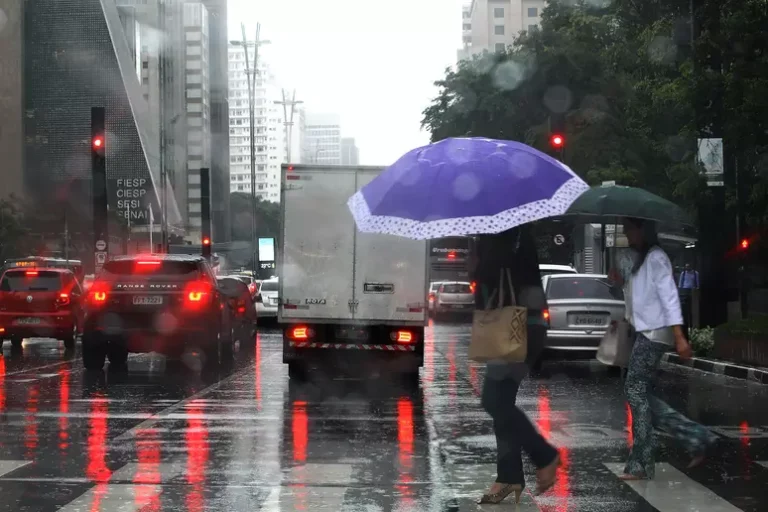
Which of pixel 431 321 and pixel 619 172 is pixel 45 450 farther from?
pixel 431 321

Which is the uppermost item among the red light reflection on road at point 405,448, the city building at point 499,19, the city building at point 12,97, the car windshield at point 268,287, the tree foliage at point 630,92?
the city building at point 499,19

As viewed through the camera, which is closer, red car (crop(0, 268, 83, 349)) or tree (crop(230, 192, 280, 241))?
red car (crop(0, 268, 83, 349))

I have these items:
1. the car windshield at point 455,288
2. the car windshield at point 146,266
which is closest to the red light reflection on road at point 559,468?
the car windshield at point 146,266

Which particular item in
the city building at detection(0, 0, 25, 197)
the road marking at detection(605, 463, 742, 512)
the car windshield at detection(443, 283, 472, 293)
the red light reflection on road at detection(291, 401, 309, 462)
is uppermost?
the city building at detection(0, 0, 25, 197)

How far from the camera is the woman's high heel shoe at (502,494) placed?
299 inches

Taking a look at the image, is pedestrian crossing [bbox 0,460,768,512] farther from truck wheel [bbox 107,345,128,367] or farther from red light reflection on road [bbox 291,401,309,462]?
truck wheel [bbox 107,345,128,367]

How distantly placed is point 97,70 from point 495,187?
340 feet

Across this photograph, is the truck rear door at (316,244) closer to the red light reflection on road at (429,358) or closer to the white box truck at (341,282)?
the white box truck at (341,282)

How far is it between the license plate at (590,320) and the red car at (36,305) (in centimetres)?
1115

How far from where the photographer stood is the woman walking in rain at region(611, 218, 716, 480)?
27.1ft

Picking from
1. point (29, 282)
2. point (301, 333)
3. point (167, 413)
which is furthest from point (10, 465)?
point (29, 282)

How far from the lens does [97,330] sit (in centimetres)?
1875

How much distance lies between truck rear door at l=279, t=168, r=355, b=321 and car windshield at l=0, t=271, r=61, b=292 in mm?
10133

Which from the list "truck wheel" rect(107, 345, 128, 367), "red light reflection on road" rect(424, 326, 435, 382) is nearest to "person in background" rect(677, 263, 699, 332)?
"red light reflection on road" rect(424, 326, 435, 382)
